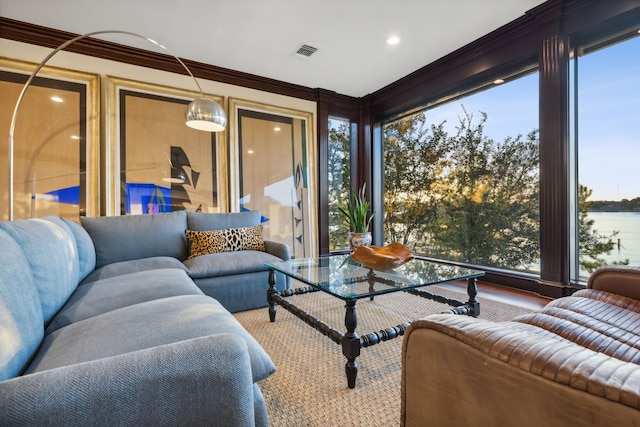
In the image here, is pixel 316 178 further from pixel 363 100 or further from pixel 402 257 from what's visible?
pixel 402 257

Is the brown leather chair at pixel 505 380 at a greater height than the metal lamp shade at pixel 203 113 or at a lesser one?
lesser

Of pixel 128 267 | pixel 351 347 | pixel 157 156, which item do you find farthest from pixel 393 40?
pixel 128 267

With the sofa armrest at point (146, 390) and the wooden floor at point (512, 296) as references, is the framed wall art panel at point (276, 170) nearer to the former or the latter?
the wooden floor at point (512, 296)

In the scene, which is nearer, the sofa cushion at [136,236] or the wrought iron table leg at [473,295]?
the wrought iron table leg at [473,295]

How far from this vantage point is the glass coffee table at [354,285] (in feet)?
4.63

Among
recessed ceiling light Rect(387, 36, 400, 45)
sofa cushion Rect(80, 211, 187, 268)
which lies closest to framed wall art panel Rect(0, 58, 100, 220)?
sofa cushion Rect(80, 211, 187, 268)

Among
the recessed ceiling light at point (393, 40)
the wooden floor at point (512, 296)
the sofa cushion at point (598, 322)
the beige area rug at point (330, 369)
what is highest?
the recessed ceiling light at point (393, 40)

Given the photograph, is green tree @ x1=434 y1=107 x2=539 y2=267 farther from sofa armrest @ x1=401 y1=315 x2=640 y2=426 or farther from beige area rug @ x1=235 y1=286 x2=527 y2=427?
sofa armrest @ x1=401 y1=315 x2=640 y2=426

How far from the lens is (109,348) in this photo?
87 centimetres

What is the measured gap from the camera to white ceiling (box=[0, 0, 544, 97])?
8.63 ft

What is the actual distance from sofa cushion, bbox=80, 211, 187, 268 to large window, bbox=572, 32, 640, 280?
3614 mm

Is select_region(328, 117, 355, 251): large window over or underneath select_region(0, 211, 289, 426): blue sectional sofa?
over

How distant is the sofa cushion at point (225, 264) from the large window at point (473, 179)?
2231mm

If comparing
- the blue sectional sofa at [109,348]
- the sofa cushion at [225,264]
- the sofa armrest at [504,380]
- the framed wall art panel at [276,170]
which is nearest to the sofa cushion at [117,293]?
the blue sectional sofa at [109,348]
